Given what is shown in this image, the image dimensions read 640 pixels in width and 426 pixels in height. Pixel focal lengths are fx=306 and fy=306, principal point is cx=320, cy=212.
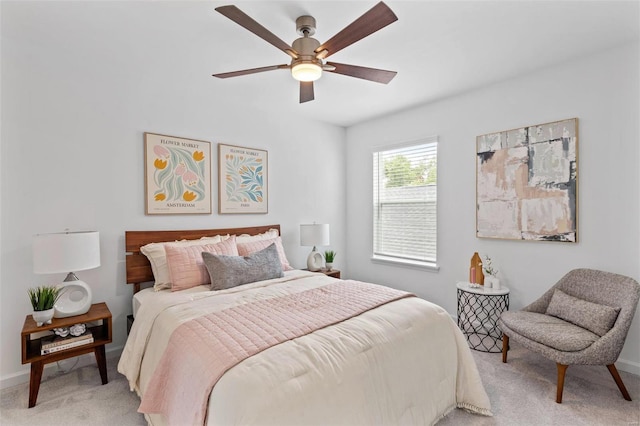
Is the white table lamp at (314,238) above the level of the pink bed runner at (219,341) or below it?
above

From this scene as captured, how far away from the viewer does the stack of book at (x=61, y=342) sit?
2.08 m

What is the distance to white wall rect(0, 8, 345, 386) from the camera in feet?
7.55

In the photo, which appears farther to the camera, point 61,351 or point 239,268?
point 239,268

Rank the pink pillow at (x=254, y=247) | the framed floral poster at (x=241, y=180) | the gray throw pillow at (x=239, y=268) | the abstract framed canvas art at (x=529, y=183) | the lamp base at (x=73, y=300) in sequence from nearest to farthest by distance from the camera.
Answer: the lamp base at (x=73, y=300)
the gray throw pillow at (x=239, y=268)
the abstract framed canvas art at (x=529, y=183)
the pink pillow at (x=254, y=247)
the framed floral poster at (x=241, y=180)

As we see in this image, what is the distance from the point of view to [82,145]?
2.59 metres

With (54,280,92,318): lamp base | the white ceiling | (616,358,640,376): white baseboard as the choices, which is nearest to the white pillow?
(54,280,92,318): lamp base

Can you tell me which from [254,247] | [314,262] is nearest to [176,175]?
[254,247]

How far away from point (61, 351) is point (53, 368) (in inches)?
23.1

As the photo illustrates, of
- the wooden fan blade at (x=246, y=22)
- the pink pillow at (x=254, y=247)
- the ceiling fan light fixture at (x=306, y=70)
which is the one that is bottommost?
the pink pillow at (x=254, y=247)

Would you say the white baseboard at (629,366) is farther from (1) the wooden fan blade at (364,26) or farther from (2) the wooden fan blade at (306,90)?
(2) the wooden fan blade at (306,90)

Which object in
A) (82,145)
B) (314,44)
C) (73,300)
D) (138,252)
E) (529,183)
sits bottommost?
(73,300)

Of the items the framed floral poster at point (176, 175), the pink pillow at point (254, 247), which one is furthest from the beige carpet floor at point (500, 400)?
the framed floral poster at point (176, 175)

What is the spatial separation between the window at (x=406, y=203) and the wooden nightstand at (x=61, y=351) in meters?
3.19

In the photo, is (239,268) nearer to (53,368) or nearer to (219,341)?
(219,341)
